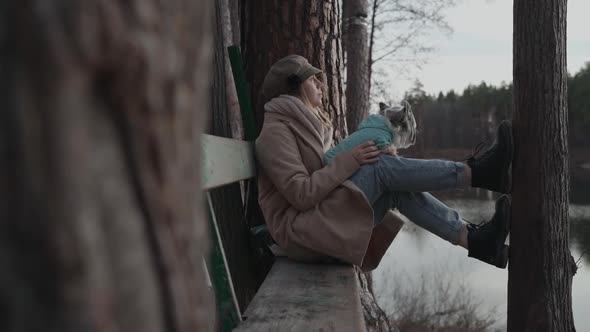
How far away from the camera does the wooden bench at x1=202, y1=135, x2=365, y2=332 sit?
1.86 meters

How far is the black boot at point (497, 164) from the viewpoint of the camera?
2.73 metres

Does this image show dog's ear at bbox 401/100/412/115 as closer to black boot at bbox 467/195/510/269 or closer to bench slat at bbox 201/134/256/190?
black boot at bbox 467/195/510/269

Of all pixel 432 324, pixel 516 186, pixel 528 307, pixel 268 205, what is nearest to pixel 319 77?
pixel 268 205

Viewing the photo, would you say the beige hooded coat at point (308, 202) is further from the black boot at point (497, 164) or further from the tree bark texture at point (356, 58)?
the tree bark texture at point (356, 58)

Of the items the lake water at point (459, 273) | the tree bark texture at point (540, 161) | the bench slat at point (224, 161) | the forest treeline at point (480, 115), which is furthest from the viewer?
the forest treeline at point (480, 115)

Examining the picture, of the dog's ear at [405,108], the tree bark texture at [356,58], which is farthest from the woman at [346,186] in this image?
the tree bark texture at [356,58]

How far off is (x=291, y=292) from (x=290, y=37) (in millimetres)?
1646

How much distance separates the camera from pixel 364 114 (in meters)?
8.00

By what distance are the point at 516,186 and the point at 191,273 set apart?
2546mm

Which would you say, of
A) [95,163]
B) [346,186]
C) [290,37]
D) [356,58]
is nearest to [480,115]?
[356,58]

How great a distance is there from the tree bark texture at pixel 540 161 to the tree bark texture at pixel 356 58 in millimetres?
4935

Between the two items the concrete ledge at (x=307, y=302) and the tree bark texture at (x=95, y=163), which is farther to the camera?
the concrete ledge at (x=307, y=302)

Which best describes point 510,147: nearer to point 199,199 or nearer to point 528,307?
point 528,307

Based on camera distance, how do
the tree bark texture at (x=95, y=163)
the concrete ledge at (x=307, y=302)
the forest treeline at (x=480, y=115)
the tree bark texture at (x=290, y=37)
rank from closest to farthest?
the tree bark texture at (x=95, y=163), the concrete ledge at (x=307, y=302), the tree bark texture at (x=290, y=37), the forest treeline at (x=480, y=115)
